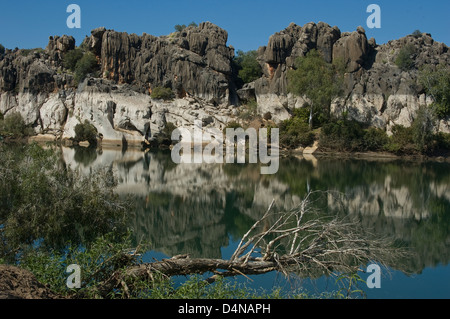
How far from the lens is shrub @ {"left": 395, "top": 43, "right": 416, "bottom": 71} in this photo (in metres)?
52.8

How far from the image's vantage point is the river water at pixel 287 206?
10.3m

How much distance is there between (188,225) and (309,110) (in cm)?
3924

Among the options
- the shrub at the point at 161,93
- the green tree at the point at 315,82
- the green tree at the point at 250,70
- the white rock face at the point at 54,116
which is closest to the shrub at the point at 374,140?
the green tree at the point at 315,82

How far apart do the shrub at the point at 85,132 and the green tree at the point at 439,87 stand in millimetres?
39021

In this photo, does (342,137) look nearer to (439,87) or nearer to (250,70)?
(439,87)

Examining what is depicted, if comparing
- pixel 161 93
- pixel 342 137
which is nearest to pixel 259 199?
pixel 342 137

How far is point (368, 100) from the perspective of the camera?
51781 millimetres

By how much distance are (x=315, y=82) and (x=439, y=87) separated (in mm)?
13573

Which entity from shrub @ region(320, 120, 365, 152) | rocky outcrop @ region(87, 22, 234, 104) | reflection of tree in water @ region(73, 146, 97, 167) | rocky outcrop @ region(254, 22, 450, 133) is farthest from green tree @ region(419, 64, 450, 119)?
reflection of tree in water @ region(73, 146, 97, 167)

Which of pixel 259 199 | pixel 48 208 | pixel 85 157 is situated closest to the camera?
pixel 48 208

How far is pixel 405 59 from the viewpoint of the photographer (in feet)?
174

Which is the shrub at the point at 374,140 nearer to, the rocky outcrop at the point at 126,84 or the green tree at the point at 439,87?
the green tree at the point at 439,87
